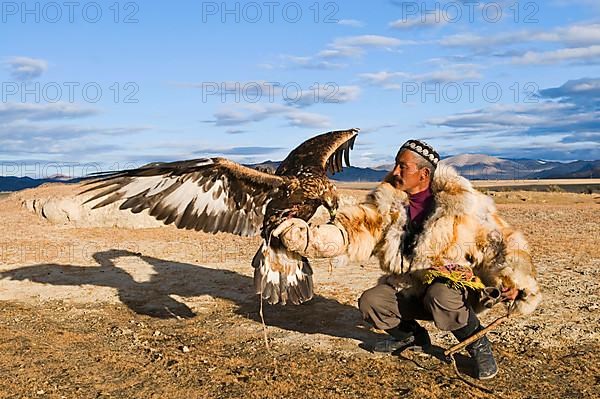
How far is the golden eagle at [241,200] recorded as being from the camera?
5297mm

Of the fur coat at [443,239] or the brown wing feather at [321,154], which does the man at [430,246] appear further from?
the brown wing feather at [321,154]

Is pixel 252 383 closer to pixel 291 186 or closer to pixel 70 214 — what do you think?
pixel 291 186

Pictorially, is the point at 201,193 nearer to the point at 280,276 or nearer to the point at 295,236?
the point at 280,276

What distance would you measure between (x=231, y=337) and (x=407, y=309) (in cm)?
161

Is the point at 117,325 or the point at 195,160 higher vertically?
the point at 195,160

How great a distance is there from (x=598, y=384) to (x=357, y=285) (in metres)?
3.48

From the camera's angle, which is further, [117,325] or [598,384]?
[117,325]

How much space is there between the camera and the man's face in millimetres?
4523

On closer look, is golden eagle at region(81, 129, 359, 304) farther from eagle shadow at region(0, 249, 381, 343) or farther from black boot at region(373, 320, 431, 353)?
black boot at region(373, 320, 431, 353)

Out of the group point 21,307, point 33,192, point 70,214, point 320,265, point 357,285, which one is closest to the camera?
point 21,307

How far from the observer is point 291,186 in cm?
582

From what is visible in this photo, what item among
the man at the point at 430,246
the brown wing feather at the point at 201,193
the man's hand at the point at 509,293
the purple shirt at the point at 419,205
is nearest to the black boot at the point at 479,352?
the man at the point at 430,246

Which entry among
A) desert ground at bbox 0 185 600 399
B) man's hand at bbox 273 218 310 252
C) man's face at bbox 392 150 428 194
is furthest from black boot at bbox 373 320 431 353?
man's hand at bbox 273 218 310 252

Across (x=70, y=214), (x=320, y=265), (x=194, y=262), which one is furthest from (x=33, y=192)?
(x=320, y=265)
